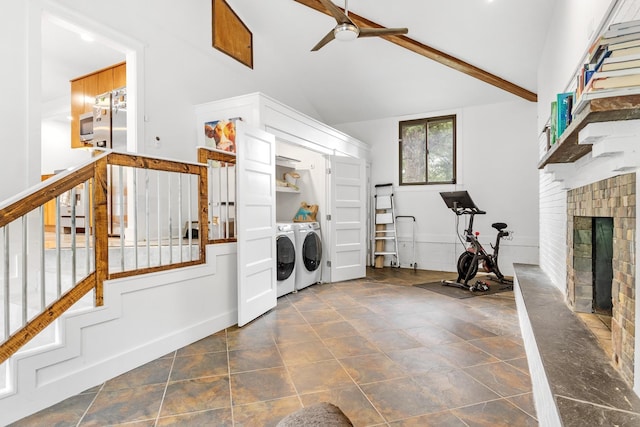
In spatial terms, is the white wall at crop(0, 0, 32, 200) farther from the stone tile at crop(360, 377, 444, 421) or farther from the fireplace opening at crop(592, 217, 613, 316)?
the fireplace opening at crop(592, 217, 613, 316)

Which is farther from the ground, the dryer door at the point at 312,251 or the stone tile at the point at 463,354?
the dryer door at the point at 312,251

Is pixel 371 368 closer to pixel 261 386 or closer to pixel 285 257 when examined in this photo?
pixel 261 386

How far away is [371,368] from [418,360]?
0.39 meters

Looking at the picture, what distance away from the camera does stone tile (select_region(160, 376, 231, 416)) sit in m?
1.93

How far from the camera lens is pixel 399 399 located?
2.01 m

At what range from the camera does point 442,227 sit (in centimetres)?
624

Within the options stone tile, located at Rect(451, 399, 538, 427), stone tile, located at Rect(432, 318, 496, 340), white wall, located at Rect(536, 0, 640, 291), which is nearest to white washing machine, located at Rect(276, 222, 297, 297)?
stone tile, located at Rect(432, 318, 496, 340)

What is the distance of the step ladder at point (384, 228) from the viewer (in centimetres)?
654

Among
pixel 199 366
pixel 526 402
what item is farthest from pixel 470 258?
pixel 199 366

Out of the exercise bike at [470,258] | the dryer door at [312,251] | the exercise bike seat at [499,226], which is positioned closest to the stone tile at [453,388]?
the exercise bike at [470,258]

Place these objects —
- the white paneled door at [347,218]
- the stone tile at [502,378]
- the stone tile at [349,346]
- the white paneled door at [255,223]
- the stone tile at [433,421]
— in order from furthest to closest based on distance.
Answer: the white paneled door at [347,218] → the white paneled door at [255,223] → the stone tile at [349,346] → the stone tile at [502,378] → the stone tile at [433,421]

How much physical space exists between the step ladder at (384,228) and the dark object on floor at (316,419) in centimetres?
589

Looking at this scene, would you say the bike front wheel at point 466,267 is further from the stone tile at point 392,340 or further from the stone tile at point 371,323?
the stone tile at point 392,340

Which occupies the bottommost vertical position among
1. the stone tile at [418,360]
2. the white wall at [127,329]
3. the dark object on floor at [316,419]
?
the stone tile at [418,360]
